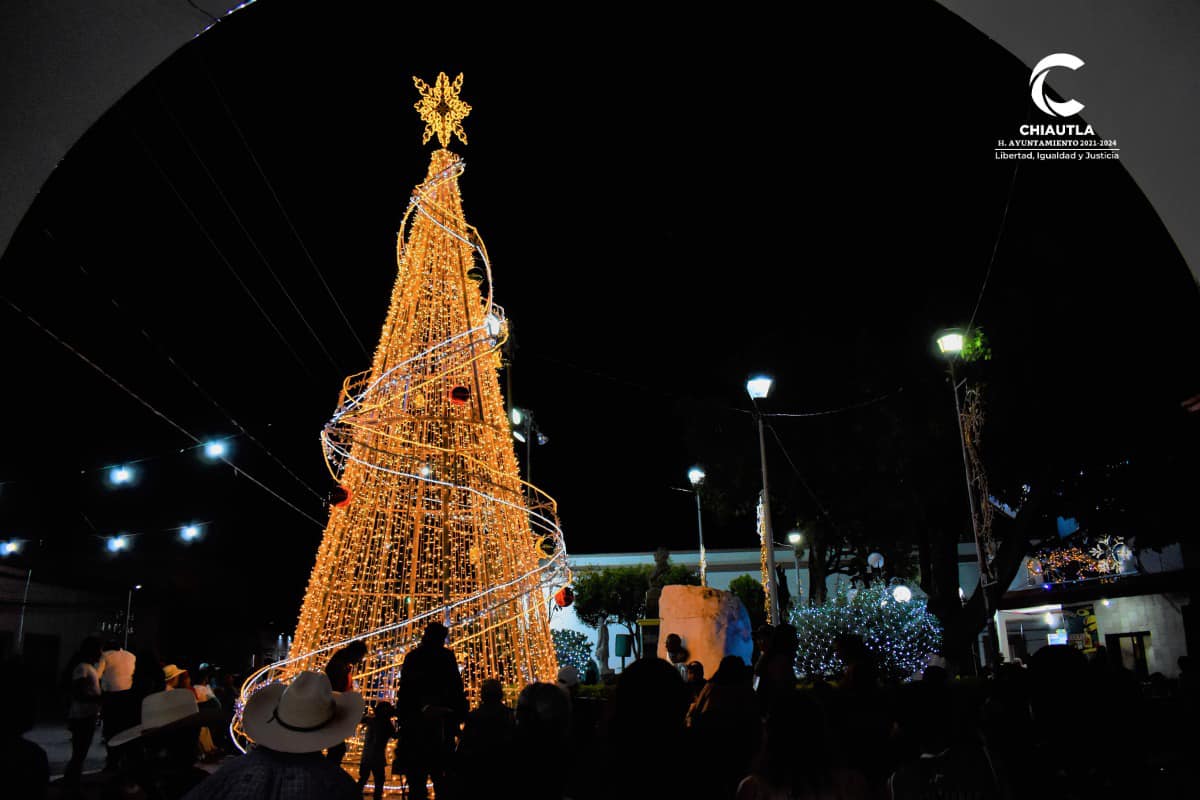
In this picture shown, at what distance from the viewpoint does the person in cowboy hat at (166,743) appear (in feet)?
16.9

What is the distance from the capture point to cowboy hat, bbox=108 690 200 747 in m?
5.13

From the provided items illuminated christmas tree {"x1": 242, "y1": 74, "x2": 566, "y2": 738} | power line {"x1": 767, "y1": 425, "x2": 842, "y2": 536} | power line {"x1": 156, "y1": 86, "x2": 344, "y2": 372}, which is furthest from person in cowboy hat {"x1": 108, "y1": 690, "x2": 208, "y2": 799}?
power line {"x1": 767, "y1": 425, "x2": 842, "y2": 536}

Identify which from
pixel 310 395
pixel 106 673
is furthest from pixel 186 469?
pixel 106 673

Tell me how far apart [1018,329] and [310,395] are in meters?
14.1

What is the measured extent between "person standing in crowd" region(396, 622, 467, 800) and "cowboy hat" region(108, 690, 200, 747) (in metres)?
1.82

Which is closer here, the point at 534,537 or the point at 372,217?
the point at 534,537

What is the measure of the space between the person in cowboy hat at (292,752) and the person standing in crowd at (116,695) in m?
5.38

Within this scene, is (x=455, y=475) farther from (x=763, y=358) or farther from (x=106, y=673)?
(x=763, y=358)

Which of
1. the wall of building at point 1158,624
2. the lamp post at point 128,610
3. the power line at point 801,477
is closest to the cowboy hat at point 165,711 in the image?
the power line at point 801,477

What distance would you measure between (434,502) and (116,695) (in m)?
4.23

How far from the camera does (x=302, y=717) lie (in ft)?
11.5

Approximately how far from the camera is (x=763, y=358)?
21.3 m

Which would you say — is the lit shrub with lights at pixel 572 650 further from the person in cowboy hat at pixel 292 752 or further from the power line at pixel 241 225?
the person in cowboy hat at pixel 292 752

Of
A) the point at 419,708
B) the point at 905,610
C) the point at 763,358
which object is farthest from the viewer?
→ the point at 763,358
